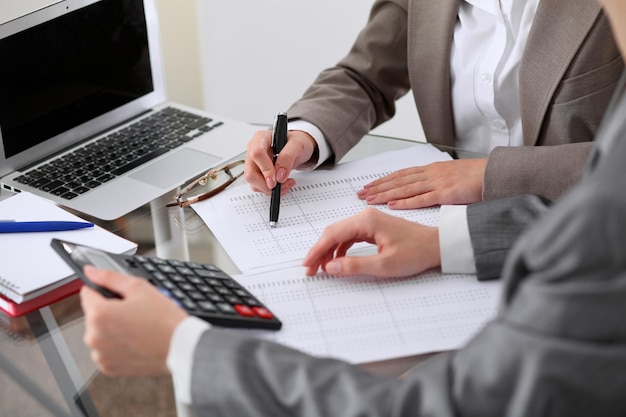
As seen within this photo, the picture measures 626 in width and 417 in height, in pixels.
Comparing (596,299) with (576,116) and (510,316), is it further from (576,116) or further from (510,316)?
(576,116)

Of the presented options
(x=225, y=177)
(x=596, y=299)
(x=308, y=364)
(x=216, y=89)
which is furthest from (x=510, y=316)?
(x=216, y=89)

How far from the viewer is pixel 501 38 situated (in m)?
1.52

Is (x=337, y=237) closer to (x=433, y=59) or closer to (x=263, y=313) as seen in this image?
(x=263, y=313)

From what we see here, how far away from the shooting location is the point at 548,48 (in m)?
1.41

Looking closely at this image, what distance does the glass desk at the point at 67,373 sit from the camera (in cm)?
98

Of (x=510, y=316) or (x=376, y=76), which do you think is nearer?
(x=510, y=316)

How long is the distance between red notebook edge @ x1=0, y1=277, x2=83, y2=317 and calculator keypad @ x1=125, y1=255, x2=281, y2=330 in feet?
0.47

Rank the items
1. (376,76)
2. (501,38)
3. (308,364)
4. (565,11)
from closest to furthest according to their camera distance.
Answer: (308,364)
(565,11)
(501,38)
(376,76)

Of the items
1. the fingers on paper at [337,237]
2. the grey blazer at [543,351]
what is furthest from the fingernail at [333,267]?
the grey blazer at [543,351]

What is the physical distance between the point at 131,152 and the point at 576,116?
794mm

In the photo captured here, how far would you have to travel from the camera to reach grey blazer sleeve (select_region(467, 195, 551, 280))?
1.08 m

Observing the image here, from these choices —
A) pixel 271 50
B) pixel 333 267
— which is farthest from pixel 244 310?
pixel 271 50

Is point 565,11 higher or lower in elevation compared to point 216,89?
higher

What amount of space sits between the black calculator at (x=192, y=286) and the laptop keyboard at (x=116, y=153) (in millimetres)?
414
